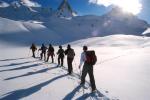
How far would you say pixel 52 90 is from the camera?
1084cm

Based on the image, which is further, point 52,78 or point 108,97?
point 52,78

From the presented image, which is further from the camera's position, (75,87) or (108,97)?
(75,87)

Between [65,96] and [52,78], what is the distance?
411 cm

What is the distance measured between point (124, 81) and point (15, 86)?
5.94 metres

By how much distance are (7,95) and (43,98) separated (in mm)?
1495

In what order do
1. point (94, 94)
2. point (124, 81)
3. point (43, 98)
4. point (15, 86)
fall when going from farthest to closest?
point (124, 81), point (15, 86), point (94, 94), point (43, 98)

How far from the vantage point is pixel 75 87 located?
1160 centimetres

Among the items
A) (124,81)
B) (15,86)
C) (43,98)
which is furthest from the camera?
(124,81)

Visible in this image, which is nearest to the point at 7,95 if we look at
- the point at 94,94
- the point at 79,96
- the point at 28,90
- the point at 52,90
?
the point at 28,90

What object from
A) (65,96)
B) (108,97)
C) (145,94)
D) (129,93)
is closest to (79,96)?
(65,96)

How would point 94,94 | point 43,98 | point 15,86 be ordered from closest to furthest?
point 43,98
point 94,94
point 15,86

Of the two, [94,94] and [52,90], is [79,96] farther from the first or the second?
[52,90]

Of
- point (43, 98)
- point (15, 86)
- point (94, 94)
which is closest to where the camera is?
point (43, 98)

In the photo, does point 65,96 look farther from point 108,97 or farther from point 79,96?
point 108,97
